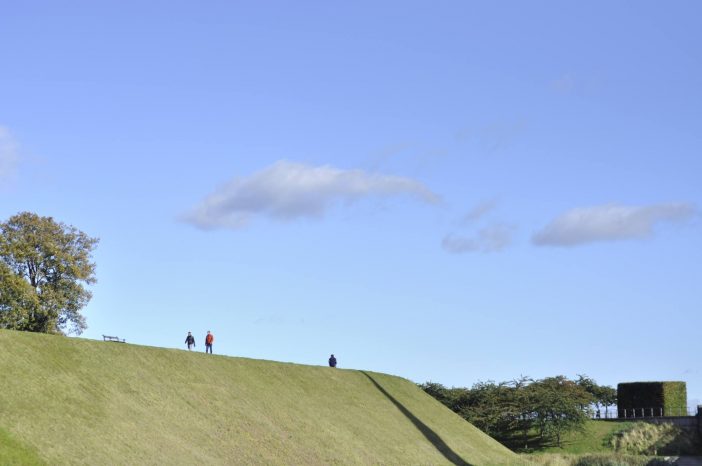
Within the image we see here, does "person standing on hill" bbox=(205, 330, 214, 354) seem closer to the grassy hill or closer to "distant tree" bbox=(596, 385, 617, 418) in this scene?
the grassy hill

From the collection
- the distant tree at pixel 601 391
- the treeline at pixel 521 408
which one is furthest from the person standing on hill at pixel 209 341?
the distant tree at pixel 601 391

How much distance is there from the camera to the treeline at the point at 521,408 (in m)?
83.2

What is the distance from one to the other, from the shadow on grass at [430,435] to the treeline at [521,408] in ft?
47.4

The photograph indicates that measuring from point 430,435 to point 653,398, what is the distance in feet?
114

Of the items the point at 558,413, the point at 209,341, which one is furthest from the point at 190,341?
the point at 558,413

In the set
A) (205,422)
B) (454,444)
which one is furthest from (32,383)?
(454,444)

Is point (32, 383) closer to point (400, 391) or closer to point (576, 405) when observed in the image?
point (400, 391)

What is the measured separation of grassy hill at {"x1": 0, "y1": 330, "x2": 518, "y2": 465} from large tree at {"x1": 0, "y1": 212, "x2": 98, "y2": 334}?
19.5 m

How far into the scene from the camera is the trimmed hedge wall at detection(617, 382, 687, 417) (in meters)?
93.8

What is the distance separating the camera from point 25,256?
7588 centimetres

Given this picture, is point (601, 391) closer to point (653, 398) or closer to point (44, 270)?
point (653, 398)

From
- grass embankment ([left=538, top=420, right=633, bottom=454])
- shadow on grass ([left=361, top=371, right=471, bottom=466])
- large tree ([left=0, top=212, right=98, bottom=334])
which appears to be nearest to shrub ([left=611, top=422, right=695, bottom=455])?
grass embankment ([left=538, top=420, right=633, bottom=454])

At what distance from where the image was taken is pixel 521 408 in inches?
3403

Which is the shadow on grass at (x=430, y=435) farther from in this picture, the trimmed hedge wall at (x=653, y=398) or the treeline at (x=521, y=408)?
the trimmed hedge wall at (x=653, y=398)
